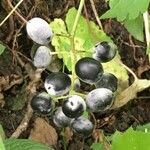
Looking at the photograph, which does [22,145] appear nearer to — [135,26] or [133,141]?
[133,141]

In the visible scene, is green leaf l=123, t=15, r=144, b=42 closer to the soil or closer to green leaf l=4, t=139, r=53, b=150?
the soil

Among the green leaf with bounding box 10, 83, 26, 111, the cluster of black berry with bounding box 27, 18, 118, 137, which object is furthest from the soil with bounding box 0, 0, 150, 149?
the cluster of black berry with bounding box 27, 18, 118, 137

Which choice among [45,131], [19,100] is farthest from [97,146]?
[19,100]

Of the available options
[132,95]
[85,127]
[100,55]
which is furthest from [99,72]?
[132,95]

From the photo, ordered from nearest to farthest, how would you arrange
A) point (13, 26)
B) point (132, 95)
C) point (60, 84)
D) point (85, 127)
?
1. point (60, 84)
2. point (85, 127)
3. point (132, 95)
4. point (13, 26)

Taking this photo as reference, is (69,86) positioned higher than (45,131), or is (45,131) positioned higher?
(69,86)

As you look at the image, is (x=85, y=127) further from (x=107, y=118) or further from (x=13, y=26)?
(x=13, y=26)
